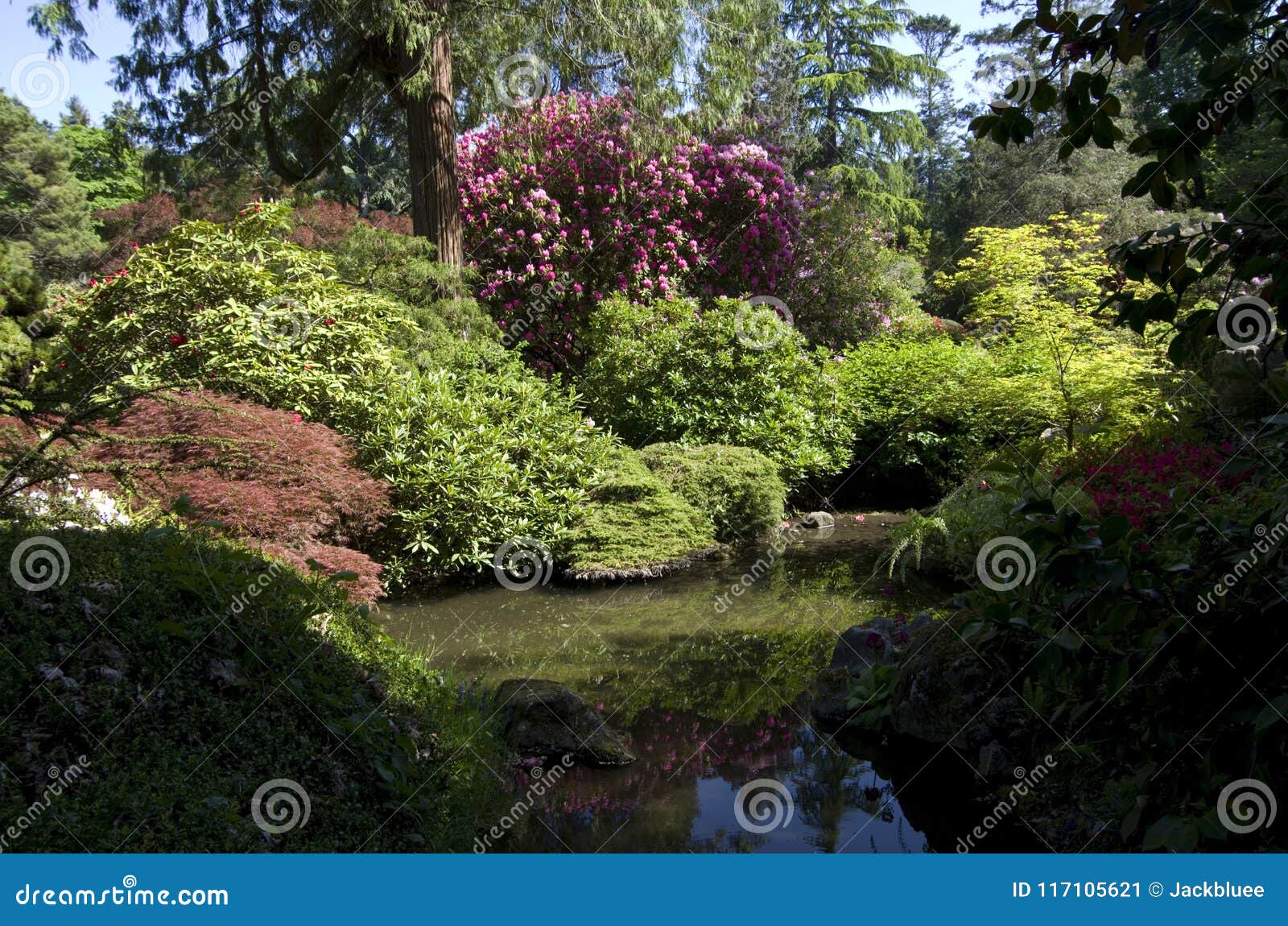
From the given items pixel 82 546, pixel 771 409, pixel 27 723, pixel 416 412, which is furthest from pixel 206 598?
pixel 771 409

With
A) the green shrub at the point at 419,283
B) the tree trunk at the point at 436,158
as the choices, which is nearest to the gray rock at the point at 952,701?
the green shrub at the point at 419,283

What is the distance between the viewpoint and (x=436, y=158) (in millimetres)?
10375

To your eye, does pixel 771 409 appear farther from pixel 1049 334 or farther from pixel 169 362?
pixel 169 362

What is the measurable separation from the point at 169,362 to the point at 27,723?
5418mm
